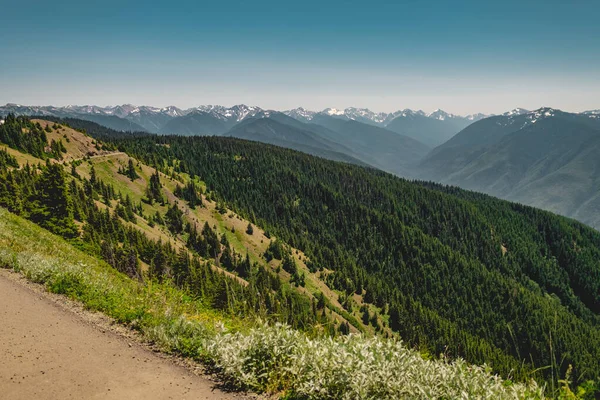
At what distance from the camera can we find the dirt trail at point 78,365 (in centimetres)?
802

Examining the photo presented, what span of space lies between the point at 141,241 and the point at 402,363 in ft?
255

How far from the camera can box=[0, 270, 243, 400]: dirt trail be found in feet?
26.3

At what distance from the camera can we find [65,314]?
12.1 m

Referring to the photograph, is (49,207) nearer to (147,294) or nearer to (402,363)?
(147,294)

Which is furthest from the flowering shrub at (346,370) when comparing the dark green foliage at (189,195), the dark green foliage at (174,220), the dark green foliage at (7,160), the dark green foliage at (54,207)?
the dark green foliage at (189,195)

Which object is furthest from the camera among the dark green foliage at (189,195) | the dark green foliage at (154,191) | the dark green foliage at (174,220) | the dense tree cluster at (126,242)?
the dark green foliage at (189,195)

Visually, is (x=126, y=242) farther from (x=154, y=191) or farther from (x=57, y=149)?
(x=57, y=149)

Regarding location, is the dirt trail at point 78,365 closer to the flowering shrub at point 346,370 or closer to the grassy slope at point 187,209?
the flowering shrub at point 346,370

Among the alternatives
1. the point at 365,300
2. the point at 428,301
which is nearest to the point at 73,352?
the point at 365,300

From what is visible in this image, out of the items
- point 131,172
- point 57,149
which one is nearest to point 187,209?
point 131,172

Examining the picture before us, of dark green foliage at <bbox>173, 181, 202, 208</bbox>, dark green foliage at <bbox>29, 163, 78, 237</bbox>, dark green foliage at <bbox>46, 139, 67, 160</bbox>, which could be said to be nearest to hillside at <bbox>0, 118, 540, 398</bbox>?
dark green foliage at <bbox>29, 163, 78, 237</bbox>

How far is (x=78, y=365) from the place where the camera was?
9.05 metres

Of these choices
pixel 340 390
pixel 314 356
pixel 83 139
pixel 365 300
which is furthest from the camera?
pixel 83 139

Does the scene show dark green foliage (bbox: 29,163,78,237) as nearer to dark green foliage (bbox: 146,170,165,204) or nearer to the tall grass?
the tall grass
